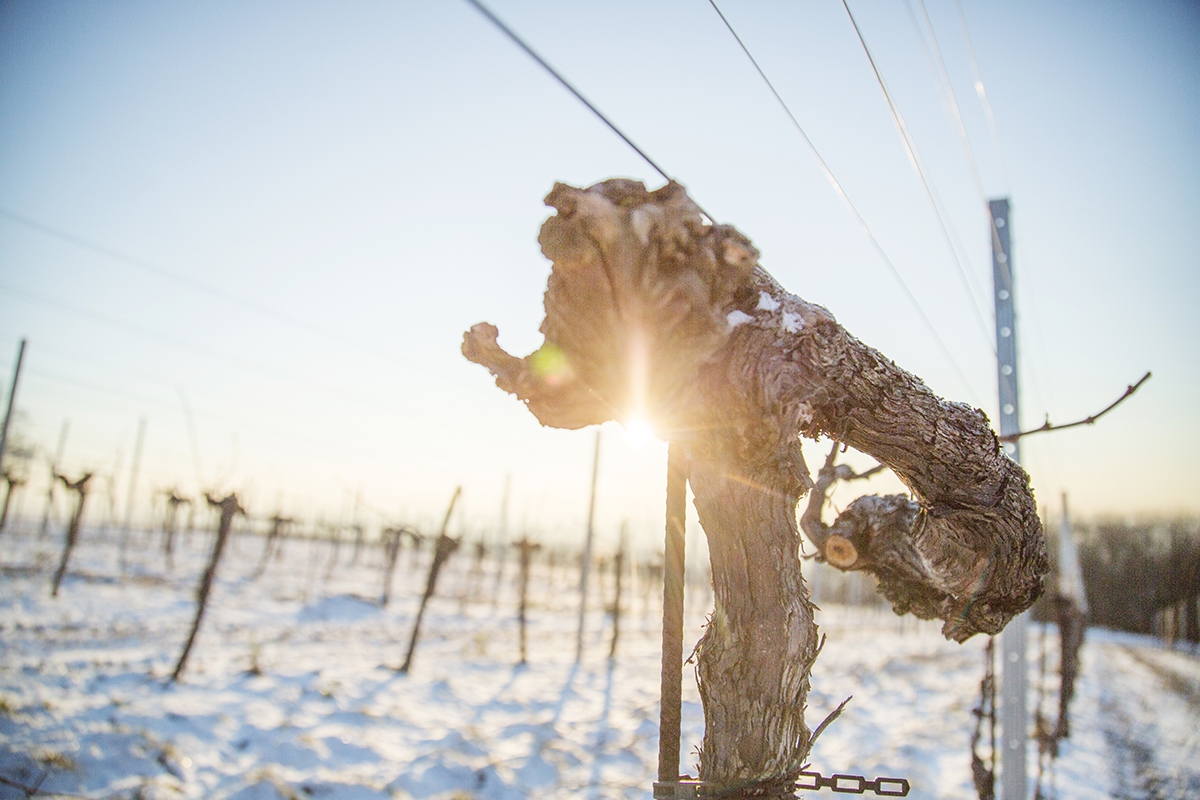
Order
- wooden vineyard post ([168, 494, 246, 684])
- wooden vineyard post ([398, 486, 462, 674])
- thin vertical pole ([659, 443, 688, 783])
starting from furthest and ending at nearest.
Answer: wooden vineyard post ([398, 486, 462, 674]) < wooden vineyard post ([168, 494, 246, 684]) < thin vertical pole ([659, 443, 688, 783])

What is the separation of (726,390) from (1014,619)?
→ 4.15 meters

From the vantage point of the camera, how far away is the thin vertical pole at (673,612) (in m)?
1.81

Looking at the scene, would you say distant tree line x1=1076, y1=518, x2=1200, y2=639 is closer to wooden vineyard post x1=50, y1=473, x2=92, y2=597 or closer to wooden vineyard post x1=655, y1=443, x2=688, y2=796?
wooden vineyard post x1=655, y1=443, x2=688, y2=796

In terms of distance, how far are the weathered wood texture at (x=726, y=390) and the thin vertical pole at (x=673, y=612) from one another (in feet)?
0.24

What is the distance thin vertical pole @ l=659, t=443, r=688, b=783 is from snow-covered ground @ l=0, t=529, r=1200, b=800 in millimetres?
3737

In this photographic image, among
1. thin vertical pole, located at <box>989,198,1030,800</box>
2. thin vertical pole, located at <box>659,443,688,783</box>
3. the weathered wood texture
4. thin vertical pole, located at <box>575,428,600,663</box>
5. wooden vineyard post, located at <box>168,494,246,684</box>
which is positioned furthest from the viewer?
thin vertical pole, located at <box>575,428,600,663</box>

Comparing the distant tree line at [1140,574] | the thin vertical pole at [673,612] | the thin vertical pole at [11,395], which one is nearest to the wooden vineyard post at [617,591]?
the thin vertical pole at [673,612]

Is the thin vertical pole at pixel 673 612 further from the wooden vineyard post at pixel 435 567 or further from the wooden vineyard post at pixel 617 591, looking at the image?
the wooden vineyard post at pixel 617 591

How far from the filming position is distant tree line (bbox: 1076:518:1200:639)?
117 ft

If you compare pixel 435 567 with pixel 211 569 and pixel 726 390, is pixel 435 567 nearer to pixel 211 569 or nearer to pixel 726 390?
pixel 211 569

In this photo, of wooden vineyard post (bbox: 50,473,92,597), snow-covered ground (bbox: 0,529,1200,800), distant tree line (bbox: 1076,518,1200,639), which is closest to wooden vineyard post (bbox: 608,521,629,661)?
snow-covered ground (bbox: 0,529,1200,800)

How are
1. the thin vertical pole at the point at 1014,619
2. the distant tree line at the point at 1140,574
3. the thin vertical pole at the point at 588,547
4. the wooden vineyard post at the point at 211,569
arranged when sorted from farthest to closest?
the distant tree line at the point at 1140,574 < the thin vertical pole at the point at 588,547 < the wooden vineyard post at the point at 211,569 < the thin vertical pole at the point at 1014,619

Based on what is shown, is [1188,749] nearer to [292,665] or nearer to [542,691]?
[542,691]

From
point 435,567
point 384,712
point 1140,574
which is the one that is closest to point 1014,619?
point 384,712
